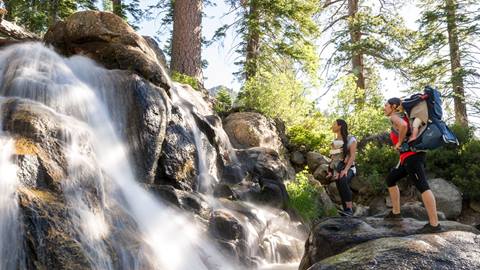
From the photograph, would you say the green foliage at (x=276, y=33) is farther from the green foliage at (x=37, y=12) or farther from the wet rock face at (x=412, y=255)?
the wet rock face at (x=412, y=255)

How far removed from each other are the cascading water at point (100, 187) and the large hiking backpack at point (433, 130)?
3.48 meters

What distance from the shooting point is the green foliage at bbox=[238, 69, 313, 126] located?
1581cm

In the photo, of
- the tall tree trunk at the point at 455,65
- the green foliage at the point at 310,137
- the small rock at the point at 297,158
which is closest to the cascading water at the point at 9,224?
the small rock at the point at 297,158

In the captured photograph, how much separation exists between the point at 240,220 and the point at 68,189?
349cm

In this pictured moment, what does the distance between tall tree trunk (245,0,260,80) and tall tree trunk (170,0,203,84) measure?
310 centimetres

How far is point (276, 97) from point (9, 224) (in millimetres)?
12334

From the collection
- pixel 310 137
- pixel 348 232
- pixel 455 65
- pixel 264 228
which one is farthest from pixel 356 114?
pixel 348 232

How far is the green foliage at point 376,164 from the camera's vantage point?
14.7 metres

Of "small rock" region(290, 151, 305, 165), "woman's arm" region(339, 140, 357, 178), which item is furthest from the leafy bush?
A: "woman's arm" region(339, 140, 357, 178)

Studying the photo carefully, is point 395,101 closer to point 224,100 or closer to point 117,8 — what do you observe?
point 224,100

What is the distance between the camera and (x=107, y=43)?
411 inches

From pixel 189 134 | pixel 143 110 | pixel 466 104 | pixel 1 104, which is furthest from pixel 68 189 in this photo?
pixel 466 104

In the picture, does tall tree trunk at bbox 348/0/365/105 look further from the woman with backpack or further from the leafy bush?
the woman with backpack

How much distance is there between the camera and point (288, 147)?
618 inches
